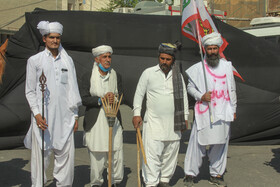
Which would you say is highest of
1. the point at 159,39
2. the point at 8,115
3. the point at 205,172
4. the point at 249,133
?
the point at 159,39

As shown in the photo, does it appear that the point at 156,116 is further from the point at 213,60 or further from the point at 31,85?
the point at 31,85

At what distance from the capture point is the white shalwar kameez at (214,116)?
15.9 feet

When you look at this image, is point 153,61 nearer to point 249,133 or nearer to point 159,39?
point 159,39

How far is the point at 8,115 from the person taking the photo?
526cm

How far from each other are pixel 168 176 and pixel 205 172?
3.64 feet

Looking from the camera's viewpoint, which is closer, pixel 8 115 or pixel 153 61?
pixel 8 115

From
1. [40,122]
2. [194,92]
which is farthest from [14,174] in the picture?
[194,92]

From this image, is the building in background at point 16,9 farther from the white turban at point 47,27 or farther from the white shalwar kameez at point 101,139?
the white turban at point 47,27

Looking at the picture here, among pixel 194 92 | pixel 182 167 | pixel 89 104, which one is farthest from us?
pixel 182 167

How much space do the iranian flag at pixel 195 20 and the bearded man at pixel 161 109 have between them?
823 millimetres

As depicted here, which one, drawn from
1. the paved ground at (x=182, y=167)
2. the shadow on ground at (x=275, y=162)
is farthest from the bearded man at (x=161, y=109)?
the shadow on ground at (x=275, y=162)

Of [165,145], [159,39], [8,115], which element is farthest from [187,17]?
[8,115]

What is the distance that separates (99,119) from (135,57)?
1.81 m

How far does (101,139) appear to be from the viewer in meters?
4.45
